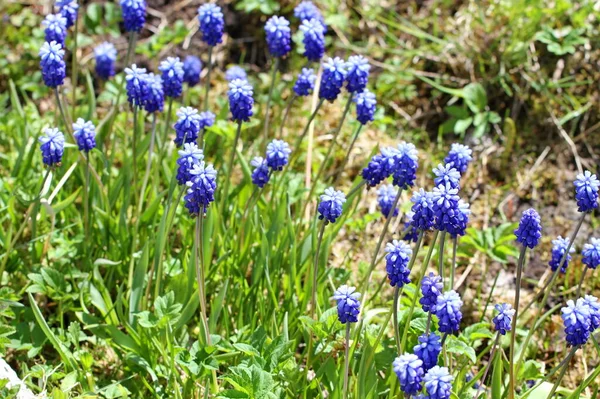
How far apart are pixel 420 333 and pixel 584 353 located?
1.32 meters

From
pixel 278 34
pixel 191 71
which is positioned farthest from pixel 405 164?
pixel 191 71

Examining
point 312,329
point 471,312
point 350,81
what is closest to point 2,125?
point 350,81

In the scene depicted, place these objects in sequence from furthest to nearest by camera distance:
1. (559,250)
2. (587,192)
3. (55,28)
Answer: (55,28), (559,250), (587,192)

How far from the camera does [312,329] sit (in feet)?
11.8

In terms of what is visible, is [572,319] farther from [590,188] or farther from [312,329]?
[312,329]

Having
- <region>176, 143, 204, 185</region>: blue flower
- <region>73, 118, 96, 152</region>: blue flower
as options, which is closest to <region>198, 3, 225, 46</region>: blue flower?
<region>73, 118, 96, 152</region>: blue flower

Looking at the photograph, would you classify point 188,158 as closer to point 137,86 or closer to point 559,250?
point 137,86

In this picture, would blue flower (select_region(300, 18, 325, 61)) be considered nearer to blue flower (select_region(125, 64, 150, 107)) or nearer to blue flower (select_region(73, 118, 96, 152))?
blue flower (select_region(125, 64, 150, 107))

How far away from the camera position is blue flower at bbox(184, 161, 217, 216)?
3.21m

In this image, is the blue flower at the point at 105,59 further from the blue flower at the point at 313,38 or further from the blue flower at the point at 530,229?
the blue flower at the point at 530,229

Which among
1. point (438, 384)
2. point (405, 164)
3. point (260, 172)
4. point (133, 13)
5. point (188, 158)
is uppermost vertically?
point (133, 13)

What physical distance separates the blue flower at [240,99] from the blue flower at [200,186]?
78 cm

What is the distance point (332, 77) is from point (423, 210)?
1311mm

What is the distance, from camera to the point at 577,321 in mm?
3131
